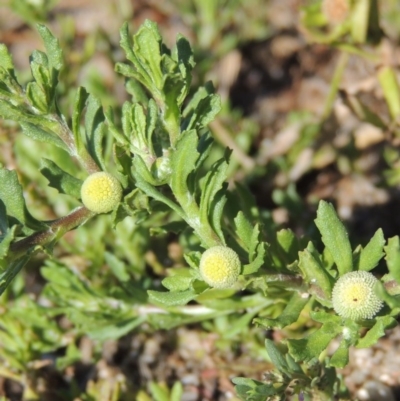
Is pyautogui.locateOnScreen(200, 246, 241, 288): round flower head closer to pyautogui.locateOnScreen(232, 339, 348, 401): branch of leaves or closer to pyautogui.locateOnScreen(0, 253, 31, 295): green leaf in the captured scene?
pyautogui.locateOnScreen(232, 339, 348, 401): branch of leaves

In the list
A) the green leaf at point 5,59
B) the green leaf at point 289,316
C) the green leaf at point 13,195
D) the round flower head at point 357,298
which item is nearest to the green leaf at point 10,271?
the green leaf at point 13,195

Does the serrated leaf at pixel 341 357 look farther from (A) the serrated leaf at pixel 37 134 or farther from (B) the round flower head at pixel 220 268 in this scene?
(A) the serrated leaf at pixel 37 134

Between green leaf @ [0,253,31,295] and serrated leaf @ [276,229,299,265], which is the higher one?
green leaf @ [0,253,31,295]

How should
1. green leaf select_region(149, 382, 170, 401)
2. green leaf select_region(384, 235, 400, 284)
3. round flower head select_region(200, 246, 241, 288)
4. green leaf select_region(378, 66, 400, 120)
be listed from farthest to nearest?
green leaf select_region(378, 66, 400, 120), green leaf select_region(149, 382, 170, 401), round flower head select_region(200, 246, 241, 288), green leaf select_region(384, 235, 400, 284)

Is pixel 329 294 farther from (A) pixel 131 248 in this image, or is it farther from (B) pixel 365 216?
(B) pixel 365 216

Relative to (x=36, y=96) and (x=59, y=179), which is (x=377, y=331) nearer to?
(x=59, y=179)

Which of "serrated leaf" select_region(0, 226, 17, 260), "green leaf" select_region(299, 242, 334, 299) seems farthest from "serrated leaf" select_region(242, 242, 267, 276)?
"serrated leaf" select_region(0, 226, 17, 260)
